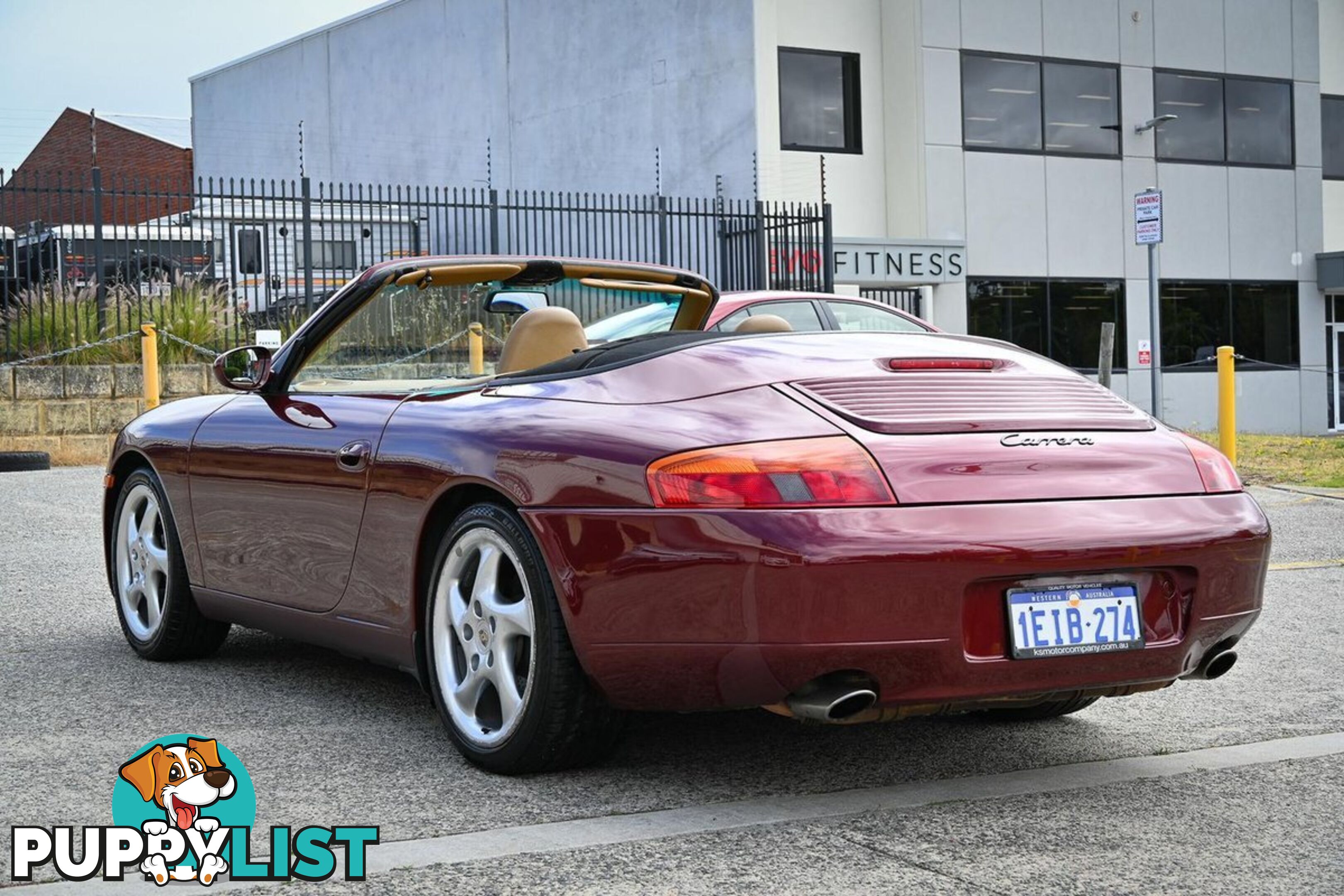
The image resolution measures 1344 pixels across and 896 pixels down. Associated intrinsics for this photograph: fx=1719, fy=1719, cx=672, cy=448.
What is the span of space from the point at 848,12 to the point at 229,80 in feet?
65.4

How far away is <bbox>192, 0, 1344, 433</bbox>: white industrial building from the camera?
83.9 feet

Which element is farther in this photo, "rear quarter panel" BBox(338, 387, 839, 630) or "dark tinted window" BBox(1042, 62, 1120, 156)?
"dark tinted window" BBox(1042, 62, 1120, 156)

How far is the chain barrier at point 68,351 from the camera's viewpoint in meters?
16.5

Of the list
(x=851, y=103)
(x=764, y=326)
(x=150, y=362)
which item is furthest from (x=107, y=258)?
(x=764, y=326)

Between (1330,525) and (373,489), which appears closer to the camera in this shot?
(373,489)

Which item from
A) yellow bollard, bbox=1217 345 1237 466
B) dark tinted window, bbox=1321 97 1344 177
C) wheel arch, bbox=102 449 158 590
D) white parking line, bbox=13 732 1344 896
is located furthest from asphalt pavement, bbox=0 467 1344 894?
dark tinted window, bbox=1321 97 1344 177

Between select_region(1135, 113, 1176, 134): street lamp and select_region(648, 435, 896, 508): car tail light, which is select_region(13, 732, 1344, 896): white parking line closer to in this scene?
select_region(648, 435, 896, 508): car tail light

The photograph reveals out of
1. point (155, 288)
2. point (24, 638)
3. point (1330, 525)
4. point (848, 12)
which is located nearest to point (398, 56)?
point (848, 12)

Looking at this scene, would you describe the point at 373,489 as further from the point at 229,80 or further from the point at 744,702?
the point at 229,80

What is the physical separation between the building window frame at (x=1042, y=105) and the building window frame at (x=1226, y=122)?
756 mm

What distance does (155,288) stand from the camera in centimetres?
1762

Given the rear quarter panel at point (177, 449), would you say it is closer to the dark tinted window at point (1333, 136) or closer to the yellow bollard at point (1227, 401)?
the yellow bollard at point (1227, 401)

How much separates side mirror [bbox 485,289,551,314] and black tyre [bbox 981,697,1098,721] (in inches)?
70.3

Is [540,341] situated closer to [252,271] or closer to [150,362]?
[150,362]
